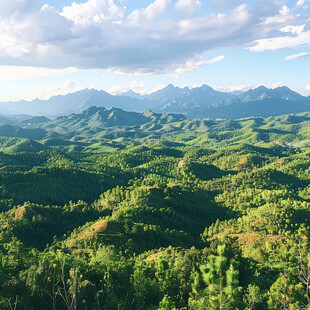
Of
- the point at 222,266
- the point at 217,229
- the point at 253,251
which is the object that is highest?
the point at 222,266

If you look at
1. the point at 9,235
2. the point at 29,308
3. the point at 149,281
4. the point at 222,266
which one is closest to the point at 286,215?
the point at 149,281

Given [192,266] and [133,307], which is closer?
[133,307]

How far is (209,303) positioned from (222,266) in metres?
14.0

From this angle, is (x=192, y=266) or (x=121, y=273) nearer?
(x=121, y=273)

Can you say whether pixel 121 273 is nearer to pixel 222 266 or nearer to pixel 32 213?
pixel 222 266

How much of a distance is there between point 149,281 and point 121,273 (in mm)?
10331

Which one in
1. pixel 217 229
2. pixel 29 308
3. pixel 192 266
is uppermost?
pixel 29 308

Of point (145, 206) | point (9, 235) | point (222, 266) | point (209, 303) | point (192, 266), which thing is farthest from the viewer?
point (145, 206)

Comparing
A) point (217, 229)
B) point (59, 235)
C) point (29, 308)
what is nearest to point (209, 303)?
point (29, 308)

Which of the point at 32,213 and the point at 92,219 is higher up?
the point at 32,213

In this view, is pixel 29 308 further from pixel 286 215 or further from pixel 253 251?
pixel 286 215

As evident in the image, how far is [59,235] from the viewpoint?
176 meters

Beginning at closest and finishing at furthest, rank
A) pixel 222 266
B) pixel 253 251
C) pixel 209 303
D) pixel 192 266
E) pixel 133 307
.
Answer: pixel 222 266
pixel 209 303
pixel 133 307
pixel 192 266
pixel 253 251

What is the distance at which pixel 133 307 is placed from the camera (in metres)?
73.4
